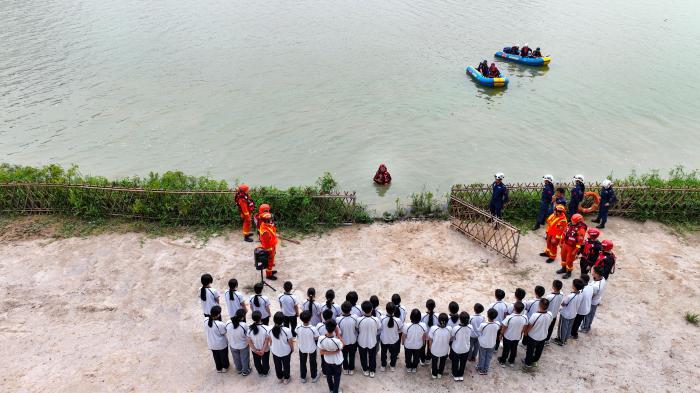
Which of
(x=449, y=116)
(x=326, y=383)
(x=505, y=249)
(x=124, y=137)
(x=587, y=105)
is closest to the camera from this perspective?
(x=326, y=383)

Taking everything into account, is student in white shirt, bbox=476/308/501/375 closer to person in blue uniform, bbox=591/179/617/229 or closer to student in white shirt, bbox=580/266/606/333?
student in white shirt, bbox=580/266/606/333

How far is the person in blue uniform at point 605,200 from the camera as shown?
12.8m

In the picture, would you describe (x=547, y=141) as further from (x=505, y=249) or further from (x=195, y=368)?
(x=195, y=368)

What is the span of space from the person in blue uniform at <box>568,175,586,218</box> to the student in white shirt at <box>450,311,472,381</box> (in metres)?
6.86

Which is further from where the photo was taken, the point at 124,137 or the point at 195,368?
the point at 124,137

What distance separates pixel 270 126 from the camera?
2281 cm

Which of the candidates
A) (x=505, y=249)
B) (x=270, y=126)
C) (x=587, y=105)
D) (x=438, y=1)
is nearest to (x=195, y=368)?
(x=505, y=249)

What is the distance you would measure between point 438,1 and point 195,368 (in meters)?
45.7

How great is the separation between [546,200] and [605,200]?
1598 mm

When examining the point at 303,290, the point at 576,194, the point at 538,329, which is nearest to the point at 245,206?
the point at 303,290

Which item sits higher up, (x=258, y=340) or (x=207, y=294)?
(x=207, y=294)

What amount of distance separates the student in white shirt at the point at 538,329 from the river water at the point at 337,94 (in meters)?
9.04

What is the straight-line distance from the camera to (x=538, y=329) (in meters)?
8.23

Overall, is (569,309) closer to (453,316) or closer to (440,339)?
(453,316)
